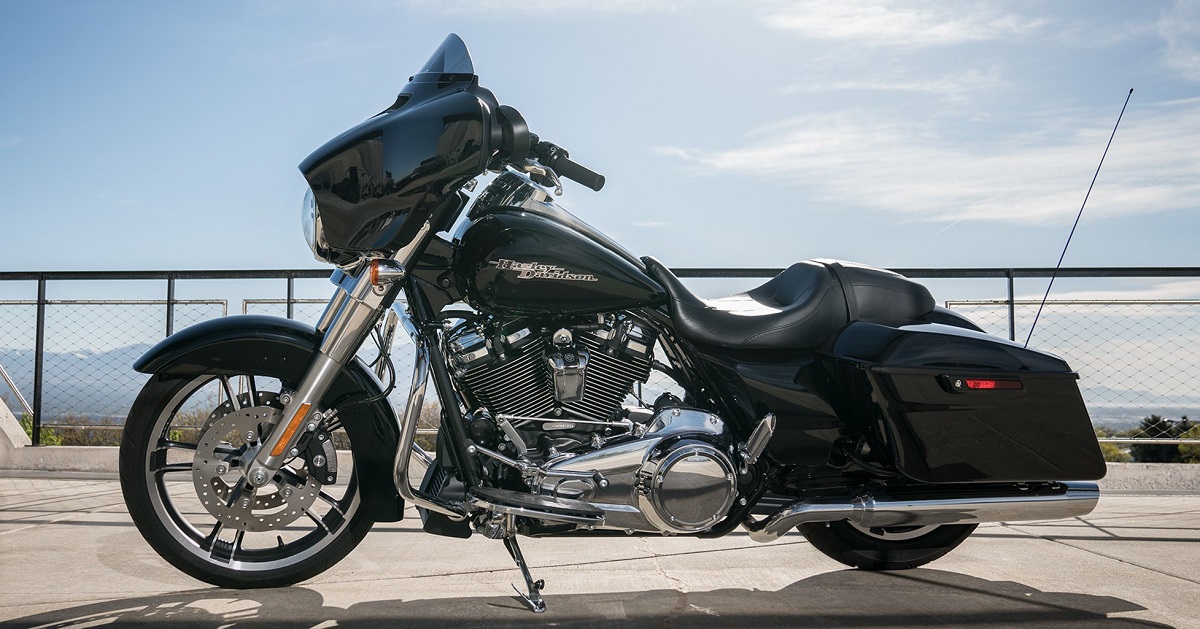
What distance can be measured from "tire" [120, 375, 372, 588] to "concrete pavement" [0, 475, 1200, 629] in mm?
126

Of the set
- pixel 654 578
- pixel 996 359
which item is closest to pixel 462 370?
pixel 654 578

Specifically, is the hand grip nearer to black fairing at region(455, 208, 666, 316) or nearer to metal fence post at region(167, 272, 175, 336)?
black fairing at region(455, 208, 666, 316)

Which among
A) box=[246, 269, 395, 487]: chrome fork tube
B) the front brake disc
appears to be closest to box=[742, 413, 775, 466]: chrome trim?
box=[246, 269, 395, 487]: chrome fork tube

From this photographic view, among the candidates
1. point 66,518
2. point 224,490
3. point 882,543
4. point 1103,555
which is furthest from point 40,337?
point 1103,555

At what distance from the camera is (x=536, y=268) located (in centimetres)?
268

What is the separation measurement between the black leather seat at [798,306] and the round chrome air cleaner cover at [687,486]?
0.37 metres

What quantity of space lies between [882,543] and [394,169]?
7.22 ft

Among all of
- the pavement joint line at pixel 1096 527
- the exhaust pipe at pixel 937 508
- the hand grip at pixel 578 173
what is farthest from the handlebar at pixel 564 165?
the pavement joint line at pixel 1096 527

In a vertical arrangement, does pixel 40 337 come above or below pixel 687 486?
above

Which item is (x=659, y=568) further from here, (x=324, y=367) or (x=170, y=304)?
(x=170, y=304)

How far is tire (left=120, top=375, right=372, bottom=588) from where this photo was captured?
2.80 metres

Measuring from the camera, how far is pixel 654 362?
2867 millimetres

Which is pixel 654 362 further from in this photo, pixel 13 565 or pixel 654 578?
pixel 13 565

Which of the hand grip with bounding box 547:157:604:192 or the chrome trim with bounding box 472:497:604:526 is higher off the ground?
the hand grip with bounding box 547:157:604:192
